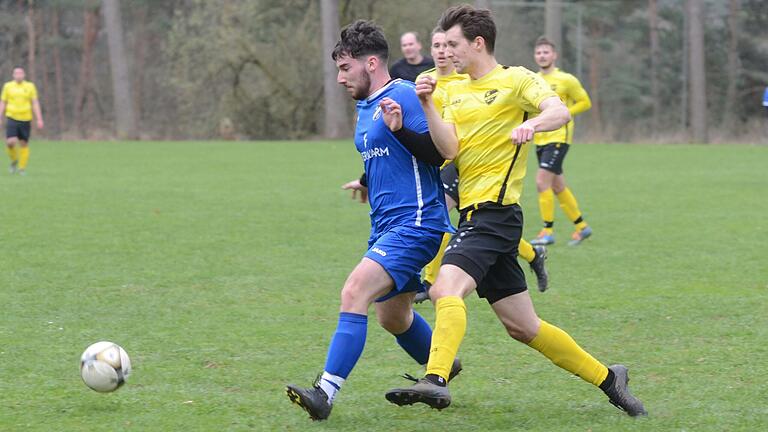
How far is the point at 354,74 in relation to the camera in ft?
16.0

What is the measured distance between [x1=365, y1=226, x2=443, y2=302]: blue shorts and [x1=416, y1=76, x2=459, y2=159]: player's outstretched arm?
1.18 ft

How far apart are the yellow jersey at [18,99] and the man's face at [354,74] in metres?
17.3

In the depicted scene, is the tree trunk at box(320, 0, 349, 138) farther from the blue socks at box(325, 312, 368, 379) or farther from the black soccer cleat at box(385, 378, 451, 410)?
the black soccer cleat at box(385, 378, 451, 410)

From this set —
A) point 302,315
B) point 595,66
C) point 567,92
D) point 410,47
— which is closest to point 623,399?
point 302,315

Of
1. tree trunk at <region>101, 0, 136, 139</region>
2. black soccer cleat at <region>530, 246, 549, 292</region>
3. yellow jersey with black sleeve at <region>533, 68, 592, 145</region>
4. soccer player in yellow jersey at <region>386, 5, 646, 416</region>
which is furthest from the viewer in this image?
tree trunk at <region>101, 0, 136, 139</region>

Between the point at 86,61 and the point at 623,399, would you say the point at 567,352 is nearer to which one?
the point at 623,399

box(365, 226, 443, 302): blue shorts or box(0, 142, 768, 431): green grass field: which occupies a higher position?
box(365, 226, 443, 302): blue shorts

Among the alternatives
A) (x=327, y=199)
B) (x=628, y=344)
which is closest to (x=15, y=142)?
(x=327, y=199)

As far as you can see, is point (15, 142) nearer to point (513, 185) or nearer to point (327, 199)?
point (327, 199)

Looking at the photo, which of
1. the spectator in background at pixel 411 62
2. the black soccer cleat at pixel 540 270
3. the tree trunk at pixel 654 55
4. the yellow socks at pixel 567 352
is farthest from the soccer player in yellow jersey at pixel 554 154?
the tree trunk at pixel 654 55

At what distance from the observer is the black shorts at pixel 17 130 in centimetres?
2033

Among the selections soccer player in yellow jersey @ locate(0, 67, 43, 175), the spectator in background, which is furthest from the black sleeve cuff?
soccer player in yellow jersey @ locate(0, 67, 43, 175)

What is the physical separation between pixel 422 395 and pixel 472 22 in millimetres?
1660

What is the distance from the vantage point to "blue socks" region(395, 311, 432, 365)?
5219mm
